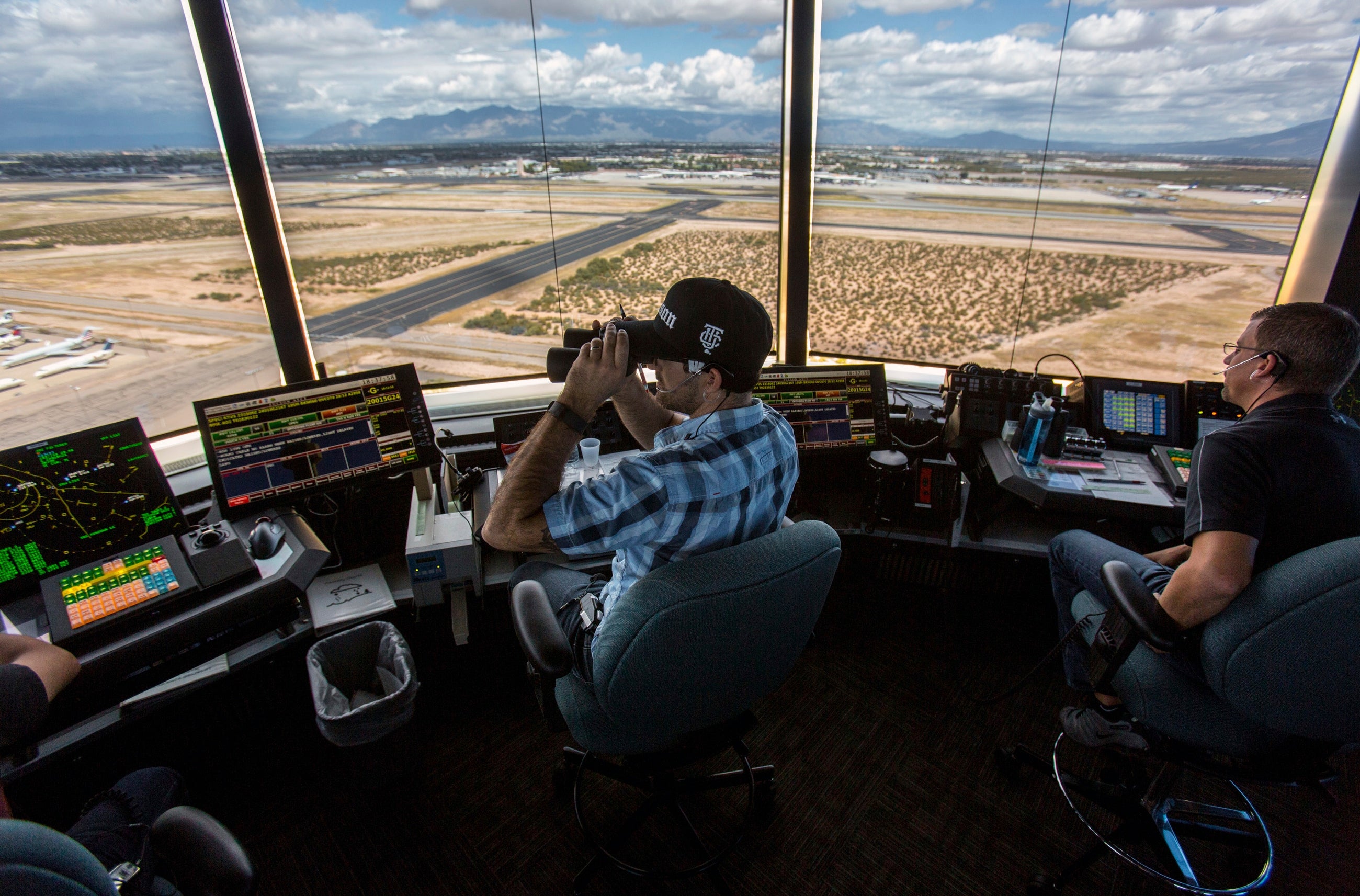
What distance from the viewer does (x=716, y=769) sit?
196 centimetres

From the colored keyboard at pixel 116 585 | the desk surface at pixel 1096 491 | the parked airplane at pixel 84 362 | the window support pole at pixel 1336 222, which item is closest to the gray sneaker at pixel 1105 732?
the desk surface at pixel 1096 491

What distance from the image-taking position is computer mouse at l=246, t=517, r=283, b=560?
1.76m

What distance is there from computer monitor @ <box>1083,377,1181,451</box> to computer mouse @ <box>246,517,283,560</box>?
2.79 meters

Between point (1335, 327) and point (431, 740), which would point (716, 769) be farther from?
point (1335, 327)

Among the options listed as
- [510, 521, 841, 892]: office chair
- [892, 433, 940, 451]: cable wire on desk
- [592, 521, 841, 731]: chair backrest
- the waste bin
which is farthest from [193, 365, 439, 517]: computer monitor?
[892, 433, 940, 451]: cable wire on desk

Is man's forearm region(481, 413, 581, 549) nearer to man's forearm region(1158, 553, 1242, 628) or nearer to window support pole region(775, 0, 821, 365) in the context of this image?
man's forearm region(1158, 553, 1242, 628)

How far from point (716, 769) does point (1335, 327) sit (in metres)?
1.91

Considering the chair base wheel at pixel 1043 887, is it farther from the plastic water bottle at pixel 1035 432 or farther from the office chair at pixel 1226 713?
the plastic water bottle at pixel 1035 432

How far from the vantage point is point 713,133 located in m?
3.00

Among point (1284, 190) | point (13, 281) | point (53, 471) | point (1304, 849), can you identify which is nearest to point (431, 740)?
point (53, 471)

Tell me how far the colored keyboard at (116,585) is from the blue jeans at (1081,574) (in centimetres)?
232

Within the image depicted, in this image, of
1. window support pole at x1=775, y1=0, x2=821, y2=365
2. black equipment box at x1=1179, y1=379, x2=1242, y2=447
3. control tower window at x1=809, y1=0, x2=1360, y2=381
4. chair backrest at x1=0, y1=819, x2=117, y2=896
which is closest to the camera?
chair backrest at x1=0, y1=819, x2=117, y2=896

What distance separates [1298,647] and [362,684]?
7.34 ft

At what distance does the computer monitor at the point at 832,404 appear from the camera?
93.8 inches
